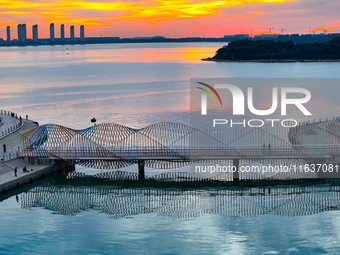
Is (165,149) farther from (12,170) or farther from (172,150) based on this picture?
(12,170)

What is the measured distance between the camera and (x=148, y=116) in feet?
232

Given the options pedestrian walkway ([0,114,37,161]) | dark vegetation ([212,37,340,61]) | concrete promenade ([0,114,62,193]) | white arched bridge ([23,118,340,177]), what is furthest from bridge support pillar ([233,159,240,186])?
dark vegetation ([212,37,340,61])

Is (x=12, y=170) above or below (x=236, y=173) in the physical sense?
above

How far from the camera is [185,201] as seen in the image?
34.5m

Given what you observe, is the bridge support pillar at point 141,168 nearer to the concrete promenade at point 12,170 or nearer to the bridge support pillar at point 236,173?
the concrete promenade at point 12,170

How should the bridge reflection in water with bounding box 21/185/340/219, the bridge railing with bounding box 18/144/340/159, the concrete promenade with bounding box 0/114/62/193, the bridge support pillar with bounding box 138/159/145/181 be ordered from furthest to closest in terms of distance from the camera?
the bridge support pillar with bounding box 138/159/145/181, the bridge railing with bounding box 18/144/340/159, the concrete promenade with bounding box 0/114/62/193, the bridge reflection in water with bounding box 21/185/340/219

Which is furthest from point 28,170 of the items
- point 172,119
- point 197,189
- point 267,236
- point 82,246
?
point 172,119

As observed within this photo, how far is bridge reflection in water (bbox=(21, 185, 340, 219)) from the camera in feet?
106

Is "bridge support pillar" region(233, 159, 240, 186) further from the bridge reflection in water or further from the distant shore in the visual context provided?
the distant shore

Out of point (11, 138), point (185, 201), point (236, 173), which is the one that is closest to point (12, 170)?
point (11, 138)

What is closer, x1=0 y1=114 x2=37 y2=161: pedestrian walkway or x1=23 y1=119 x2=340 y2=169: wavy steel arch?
x1=23 y1=119 x2=340 y2=169: wavy steel arch

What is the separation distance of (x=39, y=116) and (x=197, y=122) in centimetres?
1877

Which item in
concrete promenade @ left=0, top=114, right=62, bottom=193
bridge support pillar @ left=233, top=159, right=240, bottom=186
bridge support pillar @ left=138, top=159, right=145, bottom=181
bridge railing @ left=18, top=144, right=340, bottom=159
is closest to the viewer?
concrete promenade @ left=0, top=114, right=62, bottom=193

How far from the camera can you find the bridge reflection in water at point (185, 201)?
3234cm
